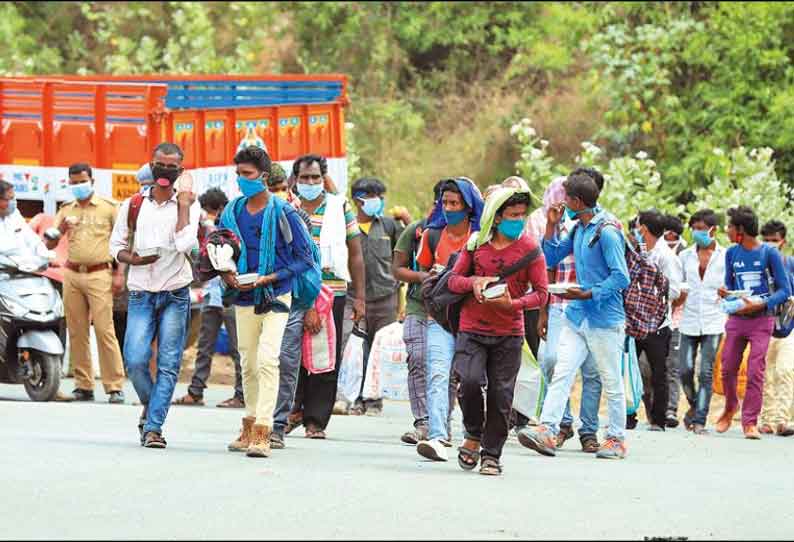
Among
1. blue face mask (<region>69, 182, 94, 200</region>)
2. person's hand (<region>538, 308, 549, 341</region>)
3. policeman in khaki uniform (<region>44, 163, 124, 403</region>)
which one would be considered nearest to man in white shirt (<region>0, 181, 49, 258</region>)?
policeman in khaki uniform (<region>44, 163, 124, 403</region>)

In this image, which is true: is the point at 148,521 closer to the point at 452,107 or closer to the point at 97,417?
the point at 97,417

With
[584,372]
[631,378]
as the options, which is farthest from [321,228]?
[631,378]

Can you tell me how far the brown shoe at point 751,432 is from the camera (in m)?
15.7

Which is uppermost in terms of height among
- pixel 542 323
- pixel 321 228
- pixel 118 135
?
pixel 118 135

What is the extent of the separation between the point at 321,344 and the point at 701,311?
5.26m

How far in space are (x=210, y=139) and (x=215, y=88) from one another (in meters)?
3.90

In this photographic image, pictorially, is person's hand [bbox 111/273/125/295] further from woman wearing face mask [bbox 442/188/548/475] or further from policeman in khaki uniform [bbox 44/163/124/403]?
woman wearing face mask [bbox 442/188/548/475]

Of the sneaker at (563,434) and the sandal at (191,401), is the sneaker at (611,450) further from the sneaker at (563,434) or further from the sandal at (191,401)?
the sandal at (191,401)

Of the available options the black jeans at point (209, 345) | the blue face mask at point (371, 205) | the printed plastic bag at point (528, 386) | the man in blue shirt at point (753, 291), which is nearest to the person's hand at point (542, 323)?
the printed plastic bag at point (528, 386)

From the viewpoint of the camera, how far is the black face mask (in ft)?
39.2

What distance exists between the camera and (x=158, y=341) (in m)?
12.0

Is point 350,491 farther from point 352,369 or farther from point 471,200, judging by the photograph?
point 352,369

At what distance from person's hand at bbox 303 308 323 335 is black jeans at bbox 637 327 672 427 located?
3.91 metres

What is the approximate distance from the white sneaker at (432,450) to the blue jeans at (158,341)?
5.57ft
